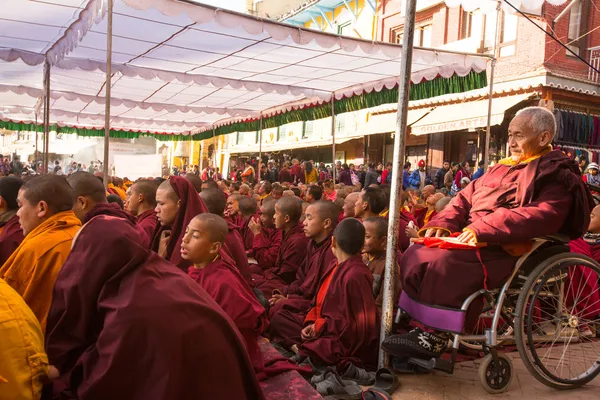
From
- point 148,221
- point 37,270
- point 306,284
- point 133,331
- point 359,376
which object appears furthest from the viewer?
point 148,221

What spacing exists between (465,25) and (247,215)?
1075 centimetres

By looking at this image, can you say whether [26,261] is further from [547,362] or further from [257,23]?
[257,23]

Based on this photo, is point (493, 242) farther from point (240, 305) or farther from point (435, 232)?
point (240, 305)

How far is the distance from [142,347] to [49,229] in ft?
4.39

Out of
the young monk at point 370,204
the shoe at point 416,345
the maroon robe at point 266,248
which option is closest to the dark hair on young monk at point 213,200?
the maroon robe at point 266,248

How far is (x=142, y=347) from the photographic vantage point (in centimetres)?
171

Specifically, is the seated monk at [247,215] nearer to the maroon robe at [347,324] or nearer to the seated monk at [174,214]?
the seated monk at [174,214]

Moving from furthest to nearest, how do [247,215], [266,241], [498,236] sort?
[247,215] < [266,241] < [498,236]

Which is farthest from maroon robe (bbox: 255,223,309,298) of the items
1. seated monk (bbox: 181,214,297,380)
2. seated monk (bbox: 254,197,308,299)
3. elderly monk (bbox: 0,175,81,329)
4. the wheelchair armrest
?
the wheelchair armrest

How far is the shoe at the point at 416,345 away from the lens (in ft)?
9.83

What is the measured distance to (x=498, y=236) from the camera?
291cm

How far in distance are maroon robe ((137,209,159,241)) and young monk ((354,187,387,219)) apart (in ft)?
5.91

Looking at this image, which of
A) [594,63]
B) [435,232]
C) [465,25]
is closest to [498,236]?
[435,232]

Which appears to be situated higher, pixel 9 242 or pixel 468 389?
pixel 9 242
